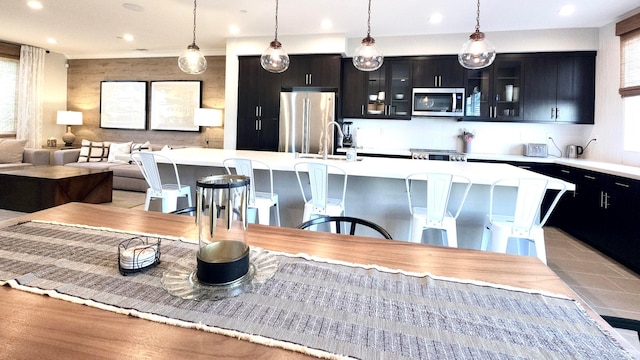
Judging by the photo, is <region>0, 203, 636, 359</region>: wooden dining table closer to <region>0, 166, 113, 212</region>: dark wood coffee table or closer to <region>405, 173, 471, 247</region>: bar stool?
<region>405, 173, 471, 247</region>: bar stool

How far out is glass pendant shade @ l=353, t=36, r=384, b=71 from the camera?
3029 mm

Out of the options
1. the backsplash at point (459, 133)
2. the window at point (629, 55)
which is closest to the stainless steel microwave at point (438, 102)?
the backsplash at point (459, 133)

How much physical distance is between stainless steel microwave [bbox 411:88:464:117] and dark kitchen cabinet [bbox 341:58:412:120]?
142mm

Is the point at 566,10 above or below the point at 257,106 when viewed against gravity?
above

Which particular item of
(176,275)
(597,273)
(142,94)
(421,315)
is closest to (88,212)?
(176,275)

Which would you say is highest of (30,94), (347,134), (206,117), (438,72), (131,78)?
(131,78)

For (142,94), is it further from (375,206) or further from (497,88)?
(497,88)

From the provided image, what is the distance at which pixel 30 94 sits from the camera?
21.7 feet

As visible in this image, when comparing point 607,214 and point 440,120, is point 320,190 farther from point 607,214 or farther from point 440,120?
point 440,120

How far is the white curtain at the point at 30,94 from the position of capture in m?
6.50

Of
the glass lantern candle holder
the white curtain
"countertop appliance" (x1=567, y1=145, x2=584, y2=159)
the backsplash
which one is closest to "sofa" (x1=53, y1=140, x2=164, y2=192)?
the white curtain

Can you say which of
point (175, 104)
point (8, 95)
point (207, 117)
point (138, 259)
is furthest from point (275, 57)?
point (8, 95)

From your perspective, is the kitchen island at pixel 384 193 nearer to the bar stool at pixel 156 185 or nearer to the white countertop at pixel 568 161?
the bar stool at pixel 156 185

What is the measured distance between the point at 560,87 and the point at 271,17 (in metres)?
4.16
